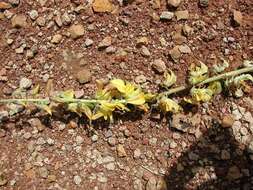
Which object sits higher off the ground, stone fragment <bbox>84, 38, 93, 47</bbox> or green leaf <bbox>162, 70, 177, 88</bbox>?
stone fragment <bbox>84, 38, 93, 47</bbox>

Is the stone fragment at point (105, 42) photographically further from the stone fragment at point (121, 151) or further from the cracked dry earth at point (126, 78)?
the stone fragment at point (121, 151)

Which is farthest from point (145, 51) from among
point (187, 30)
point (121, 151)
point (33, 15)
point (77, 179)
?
point (77, 179)

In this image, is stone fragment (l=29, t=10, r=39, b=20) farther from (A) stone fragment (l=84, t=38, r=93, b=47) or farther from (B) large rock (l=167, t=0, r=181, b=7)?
(B) large rock (l=167, t=0, r=181, b=7)

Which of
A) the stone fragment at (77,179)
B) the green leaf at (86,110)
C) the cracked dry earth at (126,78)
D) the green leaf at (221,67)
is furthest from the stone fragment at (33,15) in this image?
the green leaf at (221,67)

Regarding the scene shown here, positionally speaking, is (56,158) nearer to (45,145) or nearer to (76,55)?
(45,145)

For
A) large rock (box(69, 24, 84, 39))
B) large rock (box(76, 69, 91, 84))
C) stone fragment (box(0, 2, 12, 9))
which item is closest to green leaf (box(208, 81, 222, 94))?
large rock (box(76, 69, 91, 84))

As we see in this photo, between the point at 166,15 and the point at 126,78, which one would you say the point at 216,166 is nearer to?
the point at 126,78

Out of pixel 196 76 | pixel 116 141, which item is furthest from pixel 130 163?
pixel 196 76
